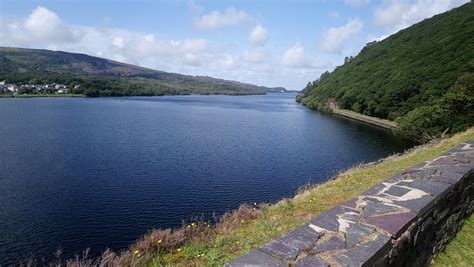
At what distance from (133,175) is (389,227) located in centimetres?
2750

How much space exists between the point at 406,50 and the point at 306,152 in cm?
7969

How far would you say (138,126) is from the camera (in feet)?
198

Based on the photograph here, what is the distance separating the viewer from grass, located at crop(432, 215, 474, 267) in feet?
18.2

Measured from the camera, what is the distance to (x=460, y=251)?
5.88 m

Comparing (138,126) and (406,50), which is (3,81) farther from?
(406,50)

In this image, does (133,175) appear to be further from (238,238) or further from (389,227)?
(389,227)

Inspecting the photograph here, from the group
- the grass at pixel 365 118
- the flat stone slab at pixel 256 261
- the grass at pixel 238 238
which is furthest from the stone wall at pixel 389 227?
the grass at pixel 365 118


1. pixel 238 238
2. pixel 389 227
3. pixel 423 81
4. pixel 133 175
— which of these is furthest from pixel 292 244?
pixel 423 81

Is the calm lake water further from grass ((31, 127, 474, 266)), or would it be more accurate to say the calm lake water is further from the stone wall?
the stone wall

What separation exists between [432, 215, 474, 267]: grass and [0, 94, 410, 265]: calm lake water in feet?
51.7

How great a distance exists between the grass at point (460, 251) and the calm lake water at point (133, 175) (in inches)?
620

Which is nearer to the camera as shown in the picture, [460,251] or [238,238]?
[460,251]

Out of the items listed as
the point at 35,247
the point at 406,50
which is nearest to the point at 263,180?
the point at 35,247

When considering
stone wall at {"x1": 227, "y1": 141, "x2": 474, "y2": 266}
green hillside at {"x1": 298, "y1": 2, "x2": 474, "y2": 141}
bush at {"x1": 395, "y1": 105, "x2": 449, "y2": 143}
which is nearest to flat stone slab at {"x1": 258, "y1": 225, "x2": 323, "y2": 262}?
stone wall at {"x1": 227, "y1": 141, "x2": 474, "y2": 266}
